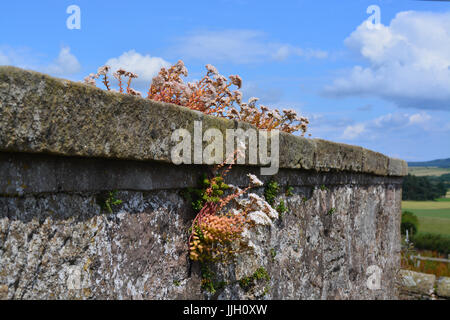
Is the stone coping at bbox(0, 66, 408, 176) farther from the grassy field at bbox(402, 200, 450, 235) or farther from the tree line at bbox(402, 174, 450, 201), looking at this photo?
the tree line at bbox(402, 174, 450, 201)

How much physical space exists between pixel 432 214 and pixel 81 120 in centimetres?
3567

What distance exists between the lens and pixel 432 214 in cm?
3275

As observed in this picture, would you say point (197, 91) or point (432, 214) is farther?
point (432, 214)

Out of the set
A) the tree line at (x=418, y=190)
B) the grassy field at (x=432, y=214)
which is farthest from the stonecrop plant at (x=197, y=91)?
the tree line at (x=418, y=190)

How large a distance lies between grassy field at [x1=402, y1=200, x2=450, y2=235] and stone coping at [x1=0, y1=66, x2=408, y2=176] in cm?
2535

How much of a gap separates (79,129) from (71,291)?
2.04 ft

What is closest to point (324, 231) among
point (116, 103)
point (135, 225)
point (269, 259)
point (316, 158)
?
point (316, 158)

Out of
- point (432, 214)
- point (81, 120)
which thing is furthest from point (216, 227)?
point (432, 214)

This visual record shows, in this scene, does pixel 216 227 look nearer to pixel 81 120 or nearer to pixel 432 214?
pixel 81 120

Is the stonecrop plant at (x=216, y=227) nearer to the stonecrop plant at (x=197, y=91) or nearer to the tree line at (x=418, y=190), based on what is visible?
the stonecrop plant at (x=197, y=91)

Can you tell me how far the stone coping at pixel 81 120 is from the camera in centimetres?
137

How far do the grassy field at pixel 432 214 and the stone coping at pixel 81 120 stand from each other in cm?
2535

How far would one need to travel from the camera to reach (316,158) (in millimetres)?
3463

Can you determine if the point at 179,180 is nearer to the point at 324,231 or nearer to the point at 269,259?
the point at 269,259
